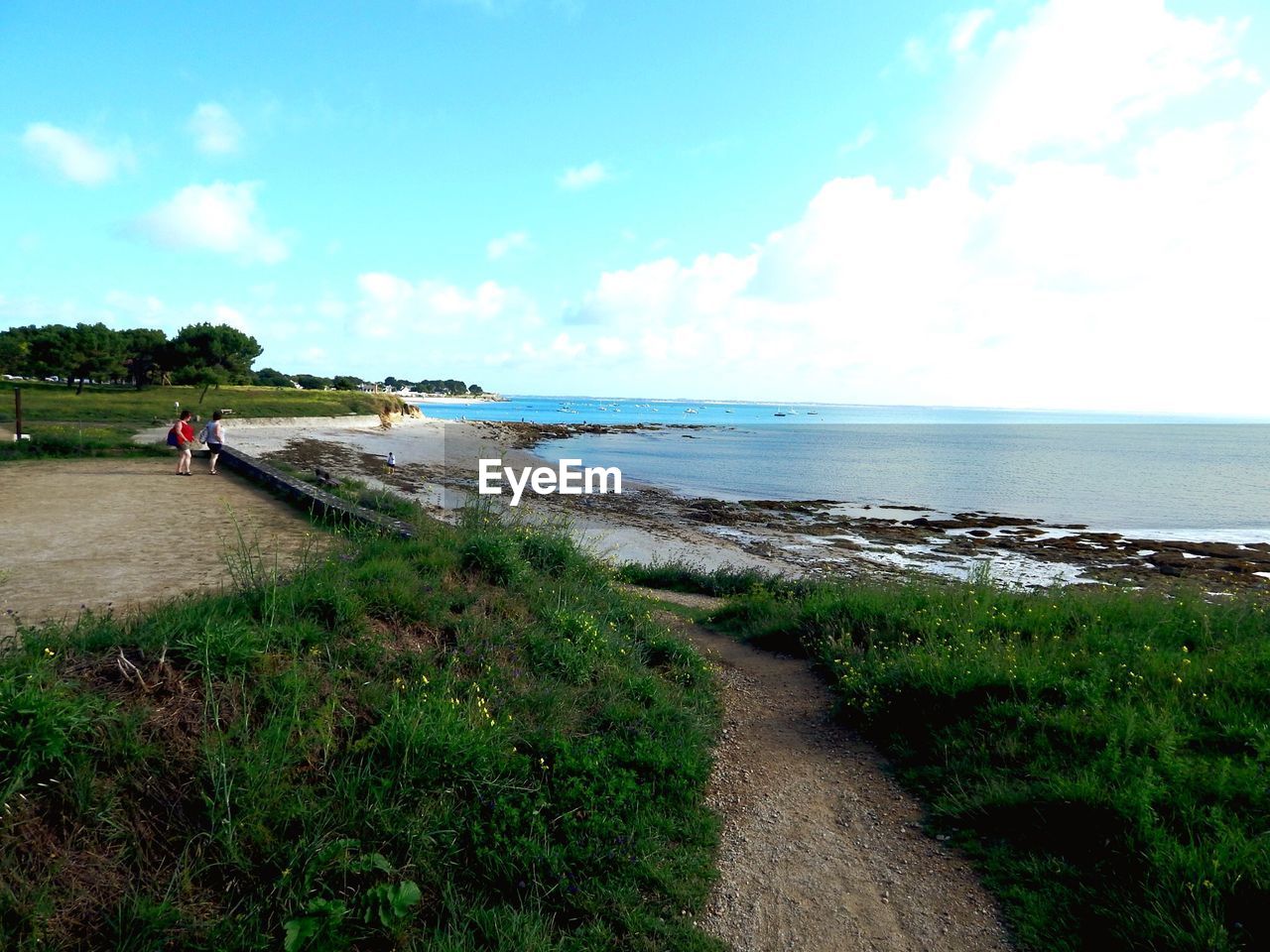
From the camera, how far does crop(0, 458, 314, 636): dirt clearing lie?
6.01 metres

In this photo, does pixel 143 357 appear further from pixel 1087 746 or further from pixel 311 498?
pixel 1087 746

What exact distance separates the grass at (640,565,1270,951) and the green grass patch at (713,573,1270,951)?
0.01m

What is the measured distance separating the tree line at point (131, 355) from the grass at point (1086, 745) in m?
61.0

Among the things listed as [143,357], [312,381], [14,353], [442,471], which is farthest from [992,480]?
[312,381]

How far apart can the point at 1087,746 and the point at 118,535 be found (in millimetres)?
10318

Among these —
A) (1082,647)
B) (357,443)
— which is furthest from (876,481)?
(1082,647)

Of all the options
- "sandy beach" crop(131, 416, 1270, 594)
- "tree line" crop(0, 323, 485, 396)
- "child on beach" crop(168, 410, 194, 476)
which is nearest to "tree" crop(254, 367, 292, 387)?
"tree line" crop(0, 323, 485, 396)

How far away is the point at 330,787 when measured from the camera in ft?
11.2

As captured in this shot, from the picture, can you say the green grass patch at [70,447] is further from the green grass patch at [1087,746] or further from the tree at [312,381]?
the tree at [312,381]

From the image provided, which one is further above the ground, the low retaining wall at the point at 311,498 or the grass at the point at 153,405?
the grass at the point at 153,405

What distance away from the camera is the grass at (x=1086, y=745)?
10.4ft

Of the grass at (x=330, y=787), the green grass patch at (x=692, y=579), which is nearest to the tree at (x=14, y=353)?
the green grass patch at (x=692, y=579)

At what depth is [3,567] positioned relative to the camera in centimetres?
672

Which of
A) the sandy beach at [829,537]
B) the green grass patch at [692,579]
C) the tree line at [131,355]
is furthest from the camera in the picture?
the tree line at [131,355]
